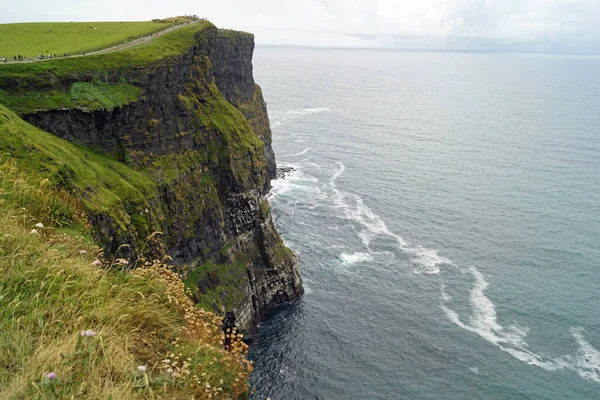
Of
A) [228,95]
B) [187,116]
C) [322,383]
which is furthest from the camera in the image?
[228,95]

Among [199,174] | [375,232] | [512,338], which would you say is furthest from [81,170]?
[375,232]

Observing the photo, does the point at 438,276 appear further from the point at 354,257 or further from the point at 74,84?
the point at 74,84

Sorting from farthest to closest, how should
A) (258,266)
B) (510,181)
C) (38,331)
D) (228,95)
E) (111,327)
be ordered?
(510,181)
(228,95)
(258,266)
(111,327)
(38,331)

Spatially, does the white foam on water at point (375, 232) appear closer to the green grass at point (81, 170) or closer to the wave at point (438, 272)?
the wave at point (438, 272)

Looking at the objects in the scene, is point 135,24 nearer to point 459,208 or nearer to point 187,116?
point 187,116

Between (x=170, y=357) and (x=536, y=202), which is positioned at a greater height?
(x=170, y=357)

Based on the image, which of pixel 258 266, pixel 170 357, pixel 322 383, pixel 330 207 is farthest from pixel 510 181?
pixel 170 357
